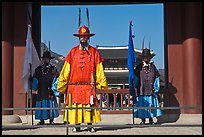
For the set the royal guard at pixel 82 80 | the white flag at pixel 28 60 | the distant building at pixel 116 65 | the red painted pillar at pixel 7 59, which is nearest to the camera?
the royal guard at pixel 82 80

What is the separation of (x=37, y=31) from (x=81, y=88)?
14.5 feet

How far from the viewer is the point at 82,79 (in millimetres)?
7555

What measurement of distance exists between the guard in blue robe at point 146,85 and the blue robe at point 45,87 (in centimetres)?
163

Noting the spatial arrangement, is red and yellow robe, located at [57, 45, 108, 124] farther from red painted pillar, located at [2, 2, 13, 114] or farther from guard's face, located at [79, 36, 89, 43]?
red painted pillar, located at [2, 2, 13, 114]

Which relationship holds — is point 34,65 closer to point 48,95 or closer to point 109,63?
point 48,95

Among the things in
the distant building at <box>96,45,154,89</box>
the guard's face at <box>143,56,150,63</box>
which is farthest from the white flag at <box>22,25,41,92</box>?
the distant building at <box>96,45,154,89</box>

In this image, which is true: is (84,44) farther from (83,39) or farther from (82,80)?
(82,80)

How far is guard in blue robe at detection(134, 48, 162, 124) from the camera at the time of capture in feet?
28.0

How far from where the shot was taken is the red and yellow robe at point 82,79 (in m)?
7.46

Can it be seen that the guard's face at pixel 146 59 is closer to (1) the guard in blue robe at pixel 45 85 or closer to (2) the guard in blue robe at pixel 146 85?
(2) the guard in blue robe at pixel 146 85

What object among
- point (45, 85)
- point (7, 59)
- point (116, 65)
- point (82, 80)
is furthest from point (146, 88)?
point (116, 65)

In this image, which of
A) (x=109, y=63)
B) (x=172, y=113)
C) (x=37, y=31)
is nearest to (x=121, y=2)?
(x=37, y=31)

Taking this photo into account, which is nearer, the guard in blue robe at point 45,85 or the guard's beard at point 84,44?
the guard's beard at point 84,44

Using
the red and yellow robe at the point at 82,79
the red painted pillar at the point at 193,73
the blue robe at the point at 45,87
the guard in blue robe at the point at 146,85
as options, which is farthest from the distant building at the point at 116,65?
the red and yellow robe at the point at 82,79
